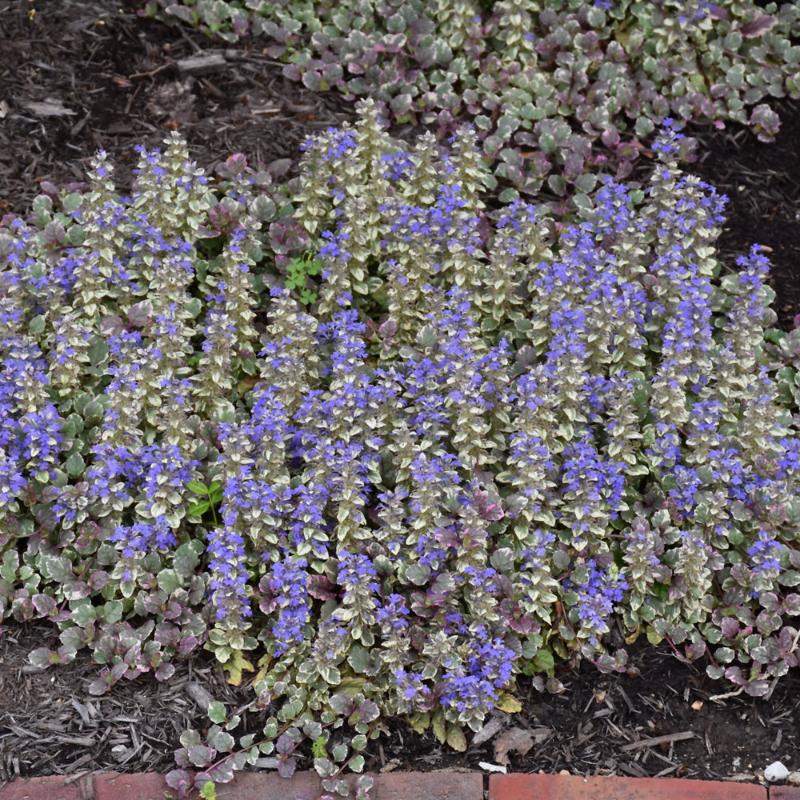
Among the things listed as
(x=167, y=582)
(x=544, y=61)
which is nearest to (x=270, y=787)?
(x=167, y=582)

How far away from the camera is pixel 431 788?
12.1ft

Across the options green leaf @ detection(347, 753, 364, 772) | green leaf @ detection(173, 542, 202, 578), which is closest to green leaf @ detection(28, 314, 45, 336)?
green leaf @ detection(173, 542, 202, 578)

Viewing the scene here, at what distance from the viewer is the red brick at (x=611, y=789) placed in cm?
369

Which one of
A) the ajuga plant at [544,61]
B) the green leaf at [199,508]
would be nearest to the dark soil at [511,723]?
the green leaf at [199,508]

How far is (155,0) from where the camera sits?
6070 millimetres

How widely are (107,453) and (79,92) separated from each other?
7.95 feet

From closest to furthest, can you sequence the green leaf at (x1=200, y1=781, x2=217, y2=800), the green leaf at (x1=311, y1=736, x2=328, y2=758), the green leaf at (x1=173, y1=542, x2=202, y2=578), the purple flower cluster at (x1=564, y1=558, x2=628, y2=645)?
the green leaf at (x1=200, y1=781, x2=217, y2=800) → the green leaf at (x1=311, y1=736, x2=328, y2=758) → the purple flower cluster at (x1=564, y1=558, x2=628, y2=645) → the green leaf at (x1=173, y1=542, x2=202, y2=578)

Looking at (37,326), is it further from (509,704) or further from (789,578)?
(789,578)

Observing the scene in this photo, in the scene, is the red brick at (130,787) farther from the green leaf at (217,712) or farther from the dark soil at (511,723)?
the green leaf at (217,712)

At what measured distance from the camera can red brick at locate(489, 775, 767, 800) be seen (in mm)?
3688

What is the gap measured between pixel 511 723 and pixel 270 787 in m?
0.85

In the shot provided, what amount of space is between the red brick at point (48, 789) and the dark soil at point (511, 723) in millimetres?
58

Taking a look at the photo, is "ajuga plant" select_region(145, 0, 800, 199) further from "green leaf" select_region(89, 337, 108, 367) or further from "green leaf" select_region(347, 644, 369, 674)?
"green leaf" select_region(347, 644, 369, 674)

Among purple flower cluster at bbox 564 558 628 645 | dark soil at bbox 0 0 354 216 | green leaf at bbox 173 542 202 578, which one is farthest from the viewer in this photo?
dark soil at bbox 0 0 354 216
